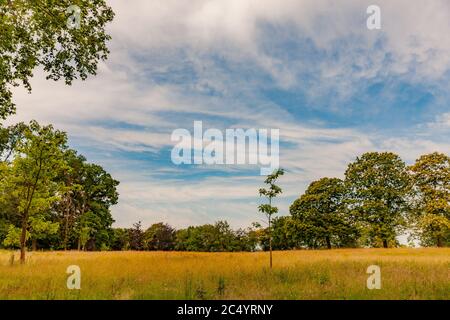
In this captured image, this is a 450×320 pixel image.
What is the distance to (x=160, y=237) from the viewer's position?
75500mm

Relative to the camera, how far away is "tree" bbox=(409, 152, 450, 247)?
4172 centimetres

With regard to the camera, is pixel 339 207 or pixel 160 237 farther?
pixel 160 237

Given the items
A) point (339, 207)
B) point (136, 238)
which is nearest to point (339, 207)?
point (339, 207)

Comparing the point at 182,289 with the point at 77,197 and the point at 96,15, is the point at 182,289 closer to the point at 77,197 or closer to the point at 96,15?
the point at 96,15

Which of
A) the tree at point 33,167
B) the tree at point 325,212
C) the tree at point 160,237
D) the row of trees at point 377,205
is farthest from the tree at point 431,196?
the tree at point 160,237

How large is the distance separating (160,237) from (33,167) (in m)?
59.2

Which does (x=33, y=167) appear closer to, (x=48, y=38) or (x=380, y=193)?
(x=48, y=38)

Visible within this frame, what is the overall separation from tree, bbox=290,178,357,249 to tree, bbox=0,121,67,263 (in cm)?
3651

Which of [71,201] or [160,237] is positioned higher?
[71,201]

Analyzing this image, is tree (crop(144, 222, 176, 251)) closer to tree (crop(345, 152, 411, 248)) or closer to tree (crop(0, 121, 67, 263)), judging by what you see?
tree (crop(345, 152, 411, 248))

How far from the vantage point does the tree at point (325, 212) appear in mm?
47719

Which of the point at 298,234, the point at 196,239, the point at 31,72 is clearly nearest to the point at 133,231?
the point at 196,239

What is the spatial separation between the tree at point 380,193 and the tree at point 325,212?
175 cm

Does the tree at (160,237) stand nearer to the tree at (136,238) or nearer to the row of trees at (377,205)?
the tree at (136,238)
